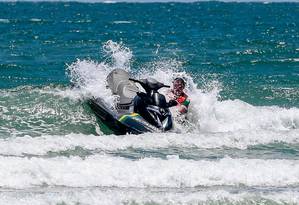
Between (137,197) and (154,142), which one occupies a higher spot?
(154,142)

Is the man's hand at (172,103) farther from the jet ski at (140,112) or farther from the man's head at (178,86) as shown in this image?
the man's head at (178,86)

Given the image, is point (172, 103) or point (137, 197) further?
point (172, 103)

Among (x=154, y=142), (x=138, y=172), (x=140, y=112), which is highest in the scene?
(x=140, y=112)

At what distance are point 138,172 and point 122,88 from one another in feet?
16.5

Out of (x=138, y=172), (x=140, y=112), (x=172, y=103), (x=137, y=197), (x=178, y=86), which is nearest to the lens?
(x=137, y=197)

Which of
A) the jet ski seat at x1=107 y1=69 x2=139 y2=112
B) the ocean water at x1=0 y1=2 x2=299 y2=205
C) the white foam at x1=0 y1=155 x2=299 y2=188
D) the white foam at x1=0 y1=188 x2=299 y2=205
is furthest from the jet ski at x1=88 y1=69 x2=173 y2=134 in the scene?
the white foam at x1=0 y1=188 x2=299 y2=205

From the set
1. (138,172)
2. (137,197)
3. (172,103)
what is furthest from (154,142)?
(137,197)

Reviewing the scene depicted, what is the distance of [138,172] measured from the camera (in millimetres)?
9922

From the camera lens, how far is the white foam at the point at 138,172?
9484mm

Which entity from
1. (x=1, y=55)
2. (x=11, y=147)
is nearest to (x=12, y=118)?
(x=11, y=147)

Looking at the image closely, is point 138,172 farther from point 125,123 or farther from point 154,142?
point 125,123

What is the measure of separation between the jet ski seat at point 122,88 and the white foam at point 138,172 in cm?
337

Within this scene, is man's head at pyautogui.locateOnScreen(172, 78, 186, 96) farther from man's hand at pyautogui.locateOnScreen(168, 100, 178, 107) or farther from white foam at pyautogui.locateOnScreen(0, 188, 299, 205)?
white foam at pyautogui.locateOnScreen(0, 188, 299, 205)

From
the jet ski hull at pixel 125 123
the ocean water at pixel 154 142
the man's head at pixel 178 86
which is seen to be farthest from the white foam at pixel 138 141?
the man's head at pixel 178 86
